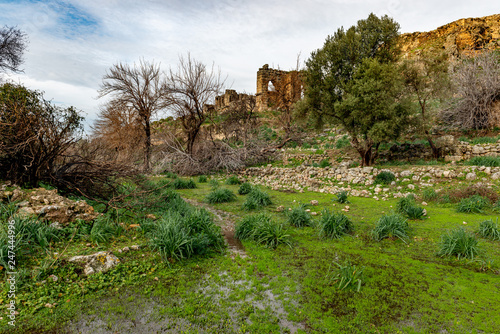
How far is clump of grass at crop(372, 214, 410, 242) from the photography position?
4.92 metres

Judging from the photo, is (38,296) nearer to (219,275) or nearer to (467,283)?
(219,275)

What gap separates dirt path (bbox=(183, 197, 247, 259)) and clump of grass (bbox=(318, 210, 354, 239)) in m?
1.74

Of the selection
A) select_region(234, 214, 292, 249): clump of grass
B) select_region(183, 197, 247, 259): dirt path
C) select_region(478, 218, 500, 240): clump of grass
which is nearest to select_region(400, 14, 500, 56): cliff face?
select_region(478, 218, 500, 240): clump of grass

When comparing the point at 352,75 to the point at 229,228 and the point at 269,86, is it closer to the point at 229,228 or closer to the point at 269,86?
the point at 229,228

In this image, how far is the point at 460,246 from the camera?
4.12m

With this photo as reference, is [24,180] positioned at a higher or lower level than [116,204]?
higher

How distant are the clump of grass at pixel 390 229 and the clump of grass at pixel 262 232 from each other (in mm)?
1809

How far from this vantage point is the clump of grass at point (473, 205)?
637cm

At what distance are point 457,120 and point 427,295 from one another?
15941 millimetres

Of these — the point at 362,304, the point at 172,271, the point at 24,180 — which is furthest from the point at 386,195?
the point at 24,180

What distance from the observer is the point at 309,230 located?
220 inches

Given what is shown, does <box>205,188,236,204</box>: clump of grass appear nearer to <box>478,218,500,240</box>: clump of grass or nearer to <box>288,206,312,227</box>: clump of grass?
<box>288,206,312,227</box>: clump of grass

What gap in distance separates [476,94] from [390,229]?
14.3 metres

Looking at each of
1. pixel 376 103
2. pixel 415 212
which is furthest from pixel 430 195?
pixel 376 103
